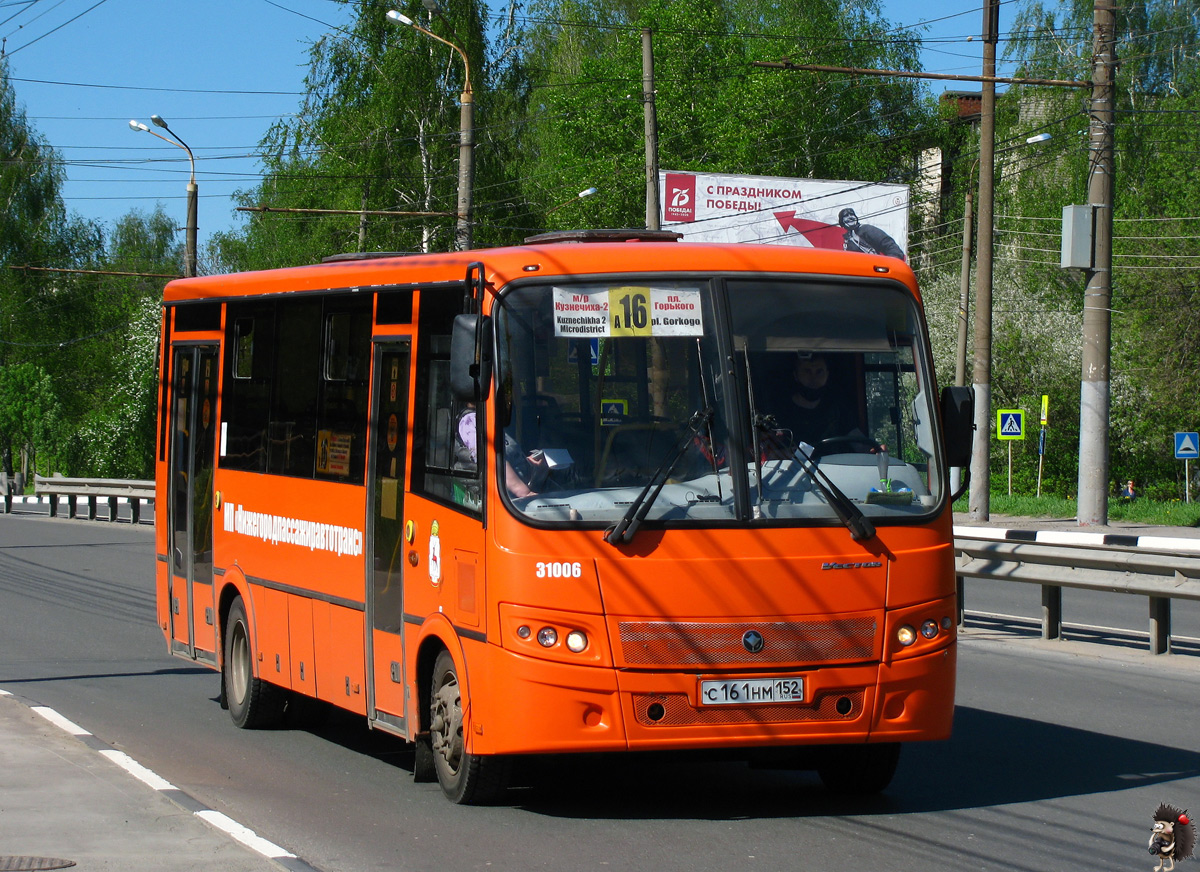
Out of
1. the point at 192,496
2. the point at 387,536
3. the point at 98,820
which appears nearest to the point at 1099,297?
the point at 192,496

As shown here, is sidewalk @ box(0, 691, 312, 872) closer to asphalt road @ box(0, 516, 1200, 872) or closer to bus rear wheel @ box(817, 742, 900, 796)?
asphalt road @ box(0, 516, 1200, 872)

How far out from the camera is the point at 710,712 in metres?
6.78

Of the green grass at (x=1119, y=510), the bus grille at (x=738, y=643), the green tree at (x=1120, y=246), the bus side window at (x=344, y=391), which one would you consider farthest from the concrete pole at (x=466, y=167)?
the green tree at (x=1120, y=246)

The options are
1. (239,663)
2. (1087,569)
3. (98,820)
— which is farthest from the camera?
(1087,569)

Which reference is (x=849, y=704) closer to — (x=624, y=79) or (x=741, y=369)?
(x=741, y=369)

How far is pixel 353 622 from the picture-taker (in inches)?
338

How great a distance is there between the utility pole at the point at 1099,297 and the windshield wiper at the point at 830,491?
16.8 m

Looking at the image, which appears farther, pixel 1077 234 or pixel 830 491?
pixel 1077 234

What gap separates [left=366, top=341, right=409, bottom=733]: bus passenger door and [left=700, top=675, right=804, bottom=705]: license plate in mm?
1850

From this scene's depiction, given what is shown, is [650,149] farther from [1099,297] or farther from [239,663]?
[239,663]

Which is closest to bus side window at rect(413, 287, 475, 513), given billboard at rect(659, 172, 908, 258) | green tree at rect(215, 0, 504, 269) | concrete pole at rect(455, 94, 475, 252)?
concrete pole at rect(455, 94, 475, 252)

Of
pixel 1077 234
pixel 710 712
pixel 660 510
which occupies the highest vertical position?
pixel 1077 234

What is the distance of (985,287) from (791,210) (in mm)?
11217

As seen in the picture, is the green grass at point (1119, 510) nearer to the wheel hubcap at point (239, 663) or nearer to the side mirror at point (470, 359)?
the wheel hubcap at point (239, 663)
